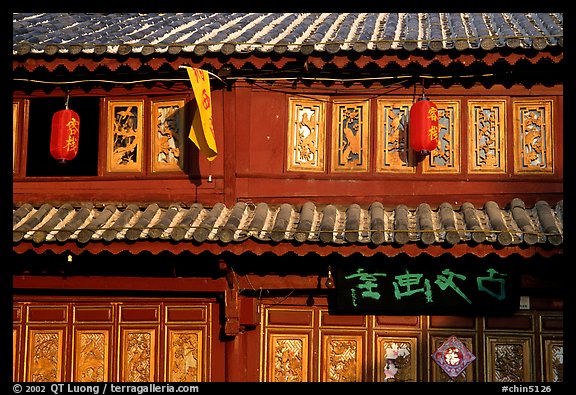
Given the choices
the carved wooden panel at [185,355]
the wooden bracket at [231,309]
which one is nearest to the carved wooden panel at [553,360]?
the wooden bracket at [231,309]

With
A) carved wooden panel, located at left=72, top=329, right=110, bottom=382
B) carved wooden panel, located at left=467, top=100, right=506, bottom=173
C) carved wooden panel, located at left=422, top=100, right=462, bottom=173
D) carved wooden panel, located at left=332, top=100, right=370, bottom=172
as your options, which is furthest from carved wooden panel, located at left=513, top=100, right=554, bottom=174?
carved wooden panel, located at left=72, top=329, right=110, bottom=382

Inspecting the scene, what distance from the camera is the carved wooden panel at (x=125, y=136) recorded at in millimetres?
11484

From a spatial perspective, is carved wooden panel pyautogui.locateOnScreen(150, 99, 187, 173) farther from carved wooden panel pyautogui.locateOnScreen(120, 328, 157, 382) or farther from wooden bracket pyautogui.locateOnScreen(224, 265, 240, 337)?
carved wooden panel pyautogui.locateOnScreen(120, 328, 157, 382)

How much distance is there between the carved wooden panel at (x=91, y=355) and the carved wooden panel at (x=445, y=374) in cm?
472

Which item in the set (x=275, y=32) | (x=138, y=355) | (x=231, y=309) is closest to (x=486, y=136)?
(x=275, y=32)

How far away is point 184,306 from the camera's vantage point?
10984 mm

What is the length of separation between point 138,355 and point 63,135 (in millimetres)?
3459

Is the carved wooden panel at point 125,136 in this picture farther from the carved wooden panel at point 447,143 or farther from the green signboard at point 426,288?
the carved wooden panel at point 447,143

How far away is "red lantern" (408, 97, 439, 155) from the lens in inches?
411

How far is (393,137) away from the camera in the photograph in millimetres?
11086

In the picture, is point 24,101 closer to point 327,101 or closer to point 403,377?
point 327,101

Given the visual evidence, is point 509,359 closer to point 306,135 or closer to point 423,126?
point 423,126

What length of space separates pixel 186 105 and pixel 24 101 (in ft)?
8.98

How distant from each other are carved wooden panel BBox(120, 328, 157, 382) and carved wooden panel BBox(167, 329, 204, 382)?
10.0 inches
